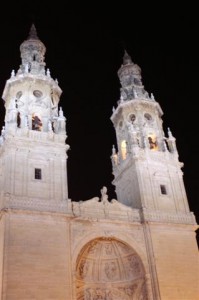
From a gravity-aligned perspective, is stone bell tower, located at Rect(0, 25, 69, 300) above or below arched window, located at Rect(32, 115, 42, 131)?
below

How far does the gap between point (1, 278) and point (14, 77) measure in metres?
18.9

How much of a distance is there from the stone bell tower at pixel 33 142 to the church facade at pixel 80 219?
0.08 m

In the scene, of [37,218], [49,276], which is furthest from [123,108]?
[49,276]

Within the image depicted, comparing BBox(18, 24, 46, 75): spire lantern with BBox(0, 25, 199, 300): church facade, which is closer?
BBox(0, 25, 199, 300): church facade

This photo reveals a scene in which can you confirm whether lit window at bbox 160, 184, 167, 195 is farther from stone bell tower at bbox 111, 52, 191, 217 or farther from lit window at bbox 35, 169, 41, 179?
lit window at bbox 35, 169, 41, 179

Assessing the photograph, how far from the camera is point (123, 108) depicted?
4094 cm

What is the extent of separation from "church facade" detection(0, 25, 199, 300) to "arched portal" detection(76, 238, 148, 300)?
0.25 ft

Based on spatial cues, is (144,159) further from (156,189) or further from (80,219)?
(80,219)

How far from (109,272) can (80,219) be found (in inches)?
205

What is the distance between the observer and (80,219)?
102ft

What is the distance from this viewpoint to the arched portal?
3109cm

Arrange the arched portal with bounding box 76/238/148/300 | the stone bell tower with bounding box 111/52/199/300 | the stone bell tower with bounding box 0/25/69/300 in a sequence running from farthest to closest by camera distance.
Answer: the stone bell tower with bounding box 111/52/199/300 → the arched portal with bounding box 76/238/148/300 → the stone bell tower with bounding box 0/25/69/300

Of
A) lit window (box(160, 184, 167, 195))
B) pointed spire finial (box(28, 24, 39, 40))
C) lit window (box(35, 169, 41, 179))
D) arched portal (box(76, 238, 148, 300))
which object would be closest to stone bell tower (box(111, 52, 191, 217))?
lit window (box(160, 184, 167, 195))

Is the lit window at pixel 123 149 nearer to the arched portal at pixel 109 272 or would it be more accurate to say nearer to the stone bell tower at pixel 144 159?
the stone bell tower at pixel 144 159
